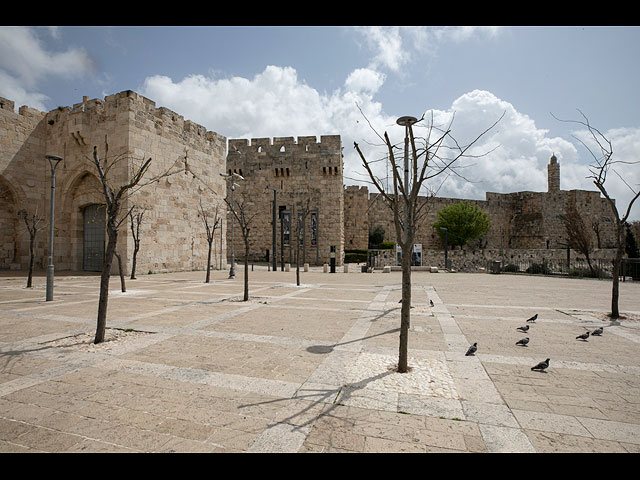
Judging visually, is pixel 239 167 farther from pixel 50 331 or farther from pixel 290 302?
pixel 50 331

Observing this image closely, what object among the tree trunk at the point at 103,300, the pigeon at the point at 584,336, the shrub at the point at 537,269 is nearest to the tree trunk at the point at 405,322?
the pigeon at the point at 584,336

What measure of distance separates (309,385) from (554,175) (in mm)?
53072

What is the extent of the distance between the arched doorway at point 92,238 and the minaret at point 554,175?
5079 centimetres

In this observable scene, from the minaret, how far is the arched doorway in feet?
167

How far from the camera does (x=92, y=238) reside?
19.0 m

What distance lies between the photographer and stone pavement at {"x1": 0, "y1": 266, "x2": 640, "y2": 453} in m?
2.69

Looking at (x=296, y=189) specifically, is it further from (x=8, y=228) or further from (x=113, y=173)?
(x=8, y=228)

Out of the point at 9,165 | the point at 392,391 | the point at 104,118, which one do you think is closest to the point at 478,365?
the point at 392,391

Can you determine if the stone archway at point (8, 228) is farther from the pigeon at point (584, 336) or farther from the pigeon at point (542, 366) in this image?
the pigeon at point (584, 336)

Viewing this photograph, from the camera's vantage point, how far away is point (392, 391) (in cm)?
364

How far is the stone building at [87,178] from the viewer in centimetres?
1717

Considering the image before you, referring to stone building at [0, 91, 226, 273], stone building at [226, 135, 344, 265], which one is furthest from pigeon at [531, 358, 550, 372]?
stone building at [226, 135, 344, 265]
